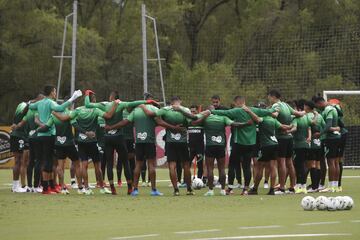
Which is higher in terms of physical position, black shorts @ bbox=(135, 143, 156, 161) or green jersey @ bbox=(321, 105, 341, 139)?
green jersey @ bbox=(321, 105, 341, 139)

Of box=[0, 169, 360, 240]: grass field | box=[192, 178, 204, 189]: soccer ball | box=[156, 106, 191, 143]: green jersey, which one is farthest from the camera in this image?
box=[192, 178, 204, 189]: soccer ball

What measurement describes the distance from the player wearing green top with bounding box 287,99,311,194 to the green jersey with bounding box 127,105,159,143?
140 inches

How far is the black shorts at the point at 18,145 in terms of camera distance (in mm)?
24469

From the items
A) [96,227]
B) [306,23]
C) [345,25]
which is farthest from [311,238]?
[306,23]

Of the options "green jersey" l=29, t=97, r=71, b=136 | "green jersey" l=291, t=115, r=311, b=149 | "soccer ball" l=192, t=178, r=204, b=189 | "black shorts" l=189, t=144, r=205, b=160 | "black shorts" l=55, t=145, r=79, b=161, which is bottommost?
"soccer ball" l=192, t=178, r=204, b=189

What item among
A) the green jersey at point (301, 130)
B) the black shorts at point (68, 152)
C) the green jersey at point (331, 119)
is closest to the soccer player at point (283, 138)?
the green jersey at point (301, 130)

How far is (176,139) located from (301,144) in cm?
346

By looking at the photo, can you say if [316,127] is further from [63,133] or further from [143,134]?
[63,133]

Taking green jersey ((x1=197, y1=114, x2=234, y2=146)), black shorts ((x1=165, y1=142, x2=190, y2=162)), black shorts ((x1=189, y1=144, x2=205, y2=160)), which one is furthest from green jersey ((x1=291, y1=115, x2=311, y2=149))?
black shorts ((x1=189, y1=144, x2=205, y2=160))

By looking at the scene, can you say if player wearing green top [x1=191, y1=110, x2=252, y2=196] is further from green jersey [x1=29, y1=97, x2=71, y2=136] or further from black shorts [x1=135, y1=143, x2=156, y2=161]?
green jersey [x1=29, y1=97, x2=71, y2=136]

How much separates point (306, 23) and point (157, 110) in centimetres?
3231

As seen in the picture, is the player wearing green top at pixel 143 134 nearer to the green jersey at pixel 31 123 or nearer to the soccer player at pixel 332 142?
the green jersey at pixel 31 123

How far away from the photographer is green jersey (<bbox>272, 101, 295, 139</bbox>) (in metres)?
23.5

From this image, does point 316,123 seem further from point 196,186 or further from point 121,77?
point 121,77
